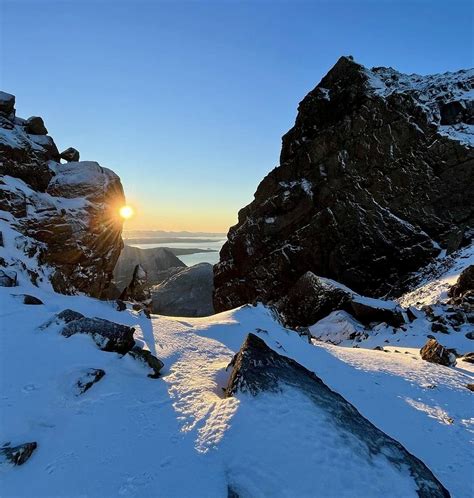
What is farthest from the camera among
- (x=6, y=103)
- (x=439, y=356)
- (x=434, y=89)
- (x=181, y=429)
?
(x=434, y=89)

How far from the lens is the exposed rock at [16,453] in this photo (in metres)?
5.05

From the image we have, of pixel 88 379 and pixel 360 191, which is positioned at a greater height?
pixel 360 191

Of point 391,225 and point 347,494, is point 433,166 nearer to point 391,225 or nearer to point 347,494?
point 391,225

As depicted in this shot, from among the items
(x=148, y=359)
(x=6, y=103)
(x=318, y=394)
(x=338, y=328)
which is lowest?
(x=338, y=328)

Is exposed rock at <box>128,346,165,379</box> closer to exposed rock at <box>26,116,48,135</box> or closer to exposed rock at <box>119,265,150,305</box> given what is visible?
exposed rock at <box>119,265,150,305</box>

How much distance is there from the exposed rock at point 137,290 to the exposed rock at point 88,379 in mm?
17120

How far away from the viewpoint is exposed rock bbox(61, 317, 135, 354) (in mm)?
8969

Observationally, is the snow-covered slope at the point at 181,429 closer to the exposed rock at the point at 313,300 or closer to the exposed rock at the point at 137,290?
the exposed rock at the point at 137,290

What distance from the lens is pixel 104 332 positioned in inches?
361

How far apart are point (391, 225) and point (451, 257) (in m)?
7.40

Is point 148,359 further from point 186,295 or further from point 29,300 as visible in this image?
point 186,295

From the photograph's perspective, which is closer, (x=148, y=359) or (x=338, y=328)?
(x=148, y=359)

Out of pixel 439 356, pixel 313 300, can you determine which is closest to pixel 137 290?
pixel 313 300

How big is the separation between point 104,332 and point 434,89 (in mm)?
46839
